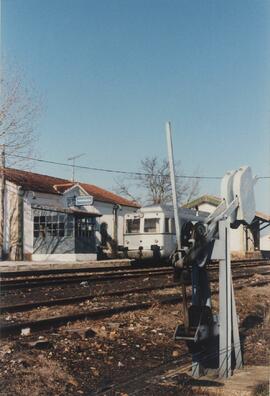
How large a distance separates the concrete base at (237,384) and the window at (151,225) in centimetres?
2133

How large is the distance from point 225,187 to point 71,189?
1274 inches

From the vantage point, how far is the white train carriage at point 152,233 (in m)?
27.0

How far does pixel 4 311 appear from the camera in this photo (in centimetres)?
1052

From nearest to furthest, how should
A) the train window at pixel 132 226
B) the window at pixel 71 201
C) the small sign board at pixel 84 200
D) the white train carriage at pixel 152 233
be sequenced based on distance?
1. the white train carriage at pixel 152 233
2. the train window at pixel 132 226
3. the small sign board at pixel 84 200
4. the window at pixel 71 201

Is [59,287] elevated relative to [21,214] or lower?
lower

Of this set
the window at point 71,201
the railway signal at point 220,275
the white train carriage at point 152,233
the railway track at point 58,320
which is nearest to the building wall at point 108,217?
the window at point 71,201

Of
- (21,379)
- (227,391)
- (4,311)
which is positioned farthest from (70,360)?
(4,311)

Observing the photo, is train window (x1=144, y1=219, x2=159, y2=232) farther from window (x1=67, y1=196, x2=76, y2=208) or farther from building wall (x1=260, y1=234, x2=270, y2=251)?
building wall (x1=260, y1=234, x2=270, y2=251)

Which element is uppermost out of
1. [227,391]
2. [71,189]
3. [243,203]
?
[71,189]

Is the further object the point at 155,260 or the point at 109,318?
the point at 155,260

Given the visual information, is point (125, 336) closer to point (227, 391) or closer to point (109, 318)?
point (109, 318)

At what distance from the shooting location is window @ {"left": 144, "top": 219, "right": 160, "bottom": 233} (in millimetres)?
27188

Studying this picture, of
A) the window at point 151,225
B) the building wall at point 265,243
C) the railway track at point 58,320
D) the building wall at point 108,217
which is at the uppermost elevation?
the building wall at point 108,217

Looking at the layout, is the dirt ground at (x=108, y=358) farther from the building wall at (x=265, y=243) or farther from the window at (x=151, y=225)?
the building wall at (x=265, y=243)
